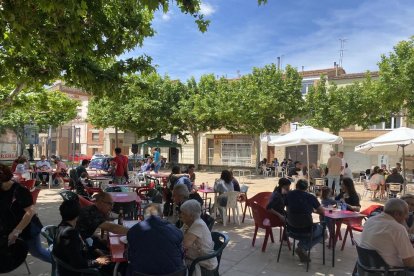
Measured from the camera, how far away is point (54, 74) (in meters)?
7.42

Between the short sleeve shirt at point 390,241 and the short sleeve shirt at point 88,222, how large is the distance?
291 centimetres

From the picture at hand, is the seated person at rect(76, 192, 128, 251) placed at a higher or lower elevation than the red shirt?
lower

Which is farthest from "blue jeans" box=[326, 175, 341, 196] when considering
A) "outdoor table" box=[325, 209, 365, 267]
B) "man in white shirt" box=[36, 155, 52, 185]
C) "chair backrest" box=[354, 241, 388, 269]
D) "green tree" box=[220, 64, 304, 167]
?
"green tree" box=[220, 64, 304, 167]

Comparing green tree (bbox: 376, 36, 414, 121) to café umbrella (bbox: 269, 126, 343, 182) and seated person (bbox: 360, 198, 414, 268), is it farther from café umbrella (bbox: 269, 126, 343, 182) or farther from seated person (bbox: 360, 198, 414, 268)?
seated person (bbox: 360, 198, 414, 268)

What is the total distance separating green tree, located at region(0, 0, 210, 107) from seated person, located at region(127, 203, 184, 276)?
3.25 metres

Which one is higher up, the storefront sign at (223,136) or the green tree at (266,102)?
the green tree at (266,102)

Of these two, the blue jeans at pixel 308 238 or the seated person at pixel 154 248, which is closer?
the seated person at pixel 154 248

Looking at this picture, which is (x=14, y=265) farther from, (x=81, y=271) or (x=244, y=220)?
(x=244, y=220)

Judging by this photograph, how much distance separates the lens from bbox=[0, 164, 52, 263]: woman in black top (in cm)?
434

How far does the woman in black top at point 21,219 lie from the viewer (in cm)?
434

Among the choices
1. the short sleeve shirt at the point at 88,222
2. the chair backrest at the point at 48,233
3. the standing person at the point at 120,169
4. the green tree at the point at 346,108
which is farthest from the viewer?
the green tree at the point at 346,108

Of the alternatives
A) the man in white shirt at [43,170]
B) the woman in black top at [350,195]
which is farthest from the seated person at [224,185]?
the man in white shirt at [43,170]

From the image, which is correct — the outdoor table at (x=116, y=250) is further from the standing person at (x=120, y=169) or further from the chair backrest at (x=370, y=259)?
the standing person at (x=120, y=169)

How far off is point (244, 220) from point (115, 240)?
523 centimetres
